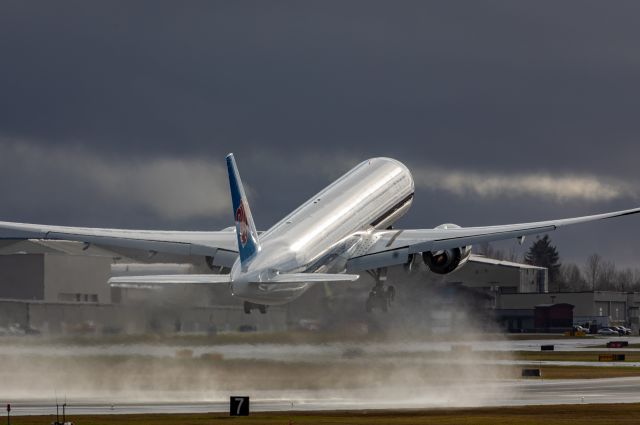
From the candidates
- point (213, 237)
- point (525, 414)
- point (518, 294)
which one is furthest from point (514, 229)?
point (518, 294)

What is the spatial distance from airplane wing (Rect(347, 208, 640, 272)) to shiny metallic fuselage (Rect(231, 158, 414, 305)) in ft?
2.99

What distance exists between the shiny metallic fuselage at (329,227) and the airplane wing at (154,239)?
441 cm

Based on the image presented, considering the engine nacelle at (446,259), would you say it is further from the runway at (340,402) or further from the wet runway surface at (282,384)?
the runway at (340,402)

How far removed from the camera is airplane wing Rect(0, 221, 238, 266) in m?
74.9

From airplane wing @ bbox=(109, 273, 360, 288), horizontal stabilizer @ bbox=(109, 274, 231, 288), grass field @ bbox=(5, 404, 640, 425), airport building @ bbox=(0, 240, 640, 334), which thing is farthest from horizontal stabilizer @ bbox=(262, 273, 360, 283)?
grass field @ bbox=(5, 404, 640, 425)

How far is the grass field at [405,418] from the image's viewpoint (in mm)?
50812

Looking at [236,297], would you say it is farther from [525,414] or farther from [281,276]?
[525,414]

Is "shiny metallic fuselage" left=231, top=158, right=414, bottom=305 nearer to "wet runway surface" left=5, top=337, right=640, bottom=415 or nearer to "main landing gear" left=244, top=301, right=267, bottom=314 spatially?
"main landing gear" left=244, top=301, right=267, bottom=314

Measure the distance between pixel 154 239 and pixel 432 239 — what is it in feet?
51.3

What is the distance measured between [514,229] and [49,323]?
88.1 feet

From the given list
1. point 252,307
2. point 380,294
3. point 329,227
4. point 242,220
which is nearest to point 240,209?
point 242,220

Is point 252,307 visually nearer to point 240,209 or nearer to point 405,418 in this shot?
point 240,209

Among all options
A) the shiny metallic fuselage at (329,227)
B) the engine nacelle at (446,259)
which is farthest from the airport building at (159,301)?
the shiny metallic fuselage at (329,227)

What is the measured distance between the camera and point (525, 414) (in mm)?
55219
